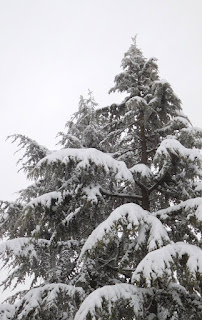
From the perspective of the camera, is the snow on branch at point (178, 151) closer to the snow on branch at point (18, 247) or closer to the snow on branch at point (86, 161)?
the snow on branch at point (86, 161)

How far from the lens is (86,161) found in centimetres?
490

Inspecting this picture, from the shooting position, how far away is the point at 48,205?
522cm

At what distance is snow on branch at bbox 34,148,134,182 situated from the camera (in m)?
4.89

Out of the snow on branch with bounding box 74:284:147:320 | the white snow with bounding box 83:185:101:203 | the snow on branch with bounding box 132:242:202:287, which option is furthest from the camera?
the white snow with bounding box 83:185:101:203

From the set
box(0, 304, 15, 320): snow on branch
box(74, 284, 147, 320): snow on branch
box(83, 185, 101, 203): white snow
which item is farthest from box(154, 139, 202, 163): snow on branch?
box(0, 304, 15, 320): snow on branch

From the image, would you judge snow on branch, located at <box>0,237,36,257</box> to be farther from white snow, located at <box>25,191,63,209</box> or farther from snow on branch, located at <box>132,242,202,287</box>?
snow on branch, located at <box>132,242,202,287</box>

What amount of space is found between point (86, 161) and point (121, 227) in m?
1.37

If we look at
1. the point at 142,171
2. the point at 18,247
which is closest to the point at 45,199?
the point at 18,247

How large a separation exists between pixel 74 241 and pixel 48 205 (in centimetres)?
279

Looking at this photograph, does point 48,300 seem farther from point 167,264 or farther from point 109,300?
point 167,264

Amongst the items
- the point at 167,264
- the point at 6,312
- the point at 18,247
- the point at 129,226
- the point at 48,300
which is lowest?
the point at 6,312

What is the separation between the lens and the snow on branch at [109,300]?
12.2 ft

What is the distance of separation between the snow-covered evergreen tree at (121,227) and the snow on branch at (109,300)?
0.01m

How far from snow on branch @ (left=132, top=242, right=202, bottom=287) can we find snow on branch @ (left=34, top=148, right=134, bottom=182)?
1.47 meters
